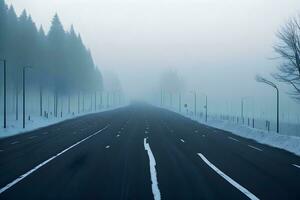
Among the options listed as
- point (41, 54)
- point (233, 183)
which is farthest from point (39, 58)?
point (233, 183)

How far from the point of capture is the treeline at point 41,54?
2839 inches

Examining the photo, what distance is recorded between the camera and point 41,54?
8100cm

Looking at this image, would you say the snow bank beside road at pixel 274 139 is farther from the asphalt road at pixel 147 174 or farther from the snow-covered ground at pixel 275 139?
the asphalt road at pixel 147 174

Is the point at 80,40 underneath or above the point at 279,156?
above

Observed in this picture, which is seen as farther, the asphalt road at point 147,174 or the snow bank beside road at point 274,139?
the snow bank beside road at point 274,139

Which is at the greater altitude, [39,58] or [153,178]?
[39,58]

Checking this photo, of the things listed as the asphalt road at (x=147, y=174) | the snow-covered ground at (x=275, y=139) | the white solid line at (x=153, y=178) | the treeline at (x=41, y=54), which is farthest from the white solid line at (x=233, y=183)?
the treeline at (x=41, y=54)

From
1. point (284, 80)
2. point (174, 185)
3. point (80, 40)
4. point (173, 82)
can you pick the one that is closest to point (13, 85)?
point (80, 40)

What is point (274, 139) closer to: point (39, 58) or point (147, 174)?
point (147, 174)

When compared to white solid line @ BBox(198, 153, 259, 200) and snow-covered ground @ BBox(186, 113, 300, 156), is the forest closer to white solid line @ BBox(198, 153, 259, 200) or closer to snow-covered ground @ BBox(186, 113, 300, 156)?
snow-covered ground @ BBox(186, 113, 300, 156)

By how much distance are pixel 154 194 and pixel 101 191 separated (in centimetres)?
148

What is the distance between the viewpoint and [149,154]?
22766 millimetres

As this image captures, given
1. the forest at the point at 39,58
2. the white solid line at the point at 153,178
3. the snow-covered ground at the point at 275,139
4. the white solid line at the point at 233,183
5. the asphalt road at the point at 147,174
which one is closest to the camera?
the white solid line at the point at 233,183

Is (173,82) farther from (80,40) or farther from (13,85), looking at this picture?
(13,85)
